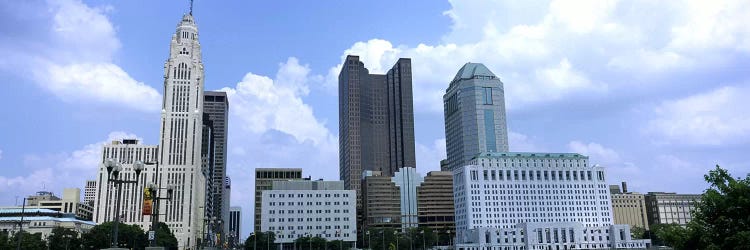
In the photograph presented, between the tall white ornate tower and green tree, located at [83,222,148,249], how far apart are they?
188 ft

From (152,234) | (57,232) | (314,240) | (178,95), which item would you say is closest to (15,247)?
(57,232)

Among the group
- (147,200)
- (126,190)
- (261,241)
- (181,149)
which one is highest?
(181,149)

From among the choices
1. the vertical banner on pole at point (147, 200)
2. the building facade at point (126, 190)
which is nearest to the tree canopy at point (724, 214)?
the vertical banner on pole at point (147, 200)

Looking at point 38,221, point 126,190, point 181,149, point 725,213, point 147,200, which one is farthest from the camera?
point 181,149

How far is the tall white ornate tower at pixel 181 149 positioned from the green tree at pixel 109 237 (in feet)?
188

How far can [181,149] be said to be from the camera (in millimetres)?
192875

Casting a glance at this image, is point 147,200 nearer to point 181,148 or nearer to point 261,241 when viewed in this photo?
point 261,241

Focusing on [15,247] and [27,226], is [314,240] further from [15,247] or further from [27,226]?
[15,247]

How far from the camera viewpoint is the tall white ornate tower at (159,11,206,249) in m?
189

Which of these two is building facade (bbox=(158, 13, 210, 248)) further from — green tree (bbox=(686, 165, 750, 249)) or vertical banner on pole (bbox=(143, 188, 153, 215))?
green tree (bbox=(686, 165, 750, 249))

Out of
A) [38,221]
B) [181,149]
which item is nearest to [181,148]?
[181,149]

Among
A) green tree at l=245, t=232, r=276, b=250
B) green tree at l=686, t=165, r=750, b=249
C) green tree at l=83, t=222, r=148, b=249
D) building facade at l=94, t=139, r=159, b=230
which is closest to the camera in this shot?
green tree at l=686, t=165, r=750, b=249

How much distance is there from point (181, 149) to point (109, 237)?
8054 cm

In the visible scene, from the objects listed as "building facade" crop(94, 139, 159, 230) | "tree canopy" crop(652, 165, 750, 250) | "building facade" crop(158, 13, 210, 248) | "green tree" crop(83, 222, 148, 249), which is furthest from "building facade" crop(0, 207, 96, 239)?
"tree canopy" crop(652, 165, 750, 250)
